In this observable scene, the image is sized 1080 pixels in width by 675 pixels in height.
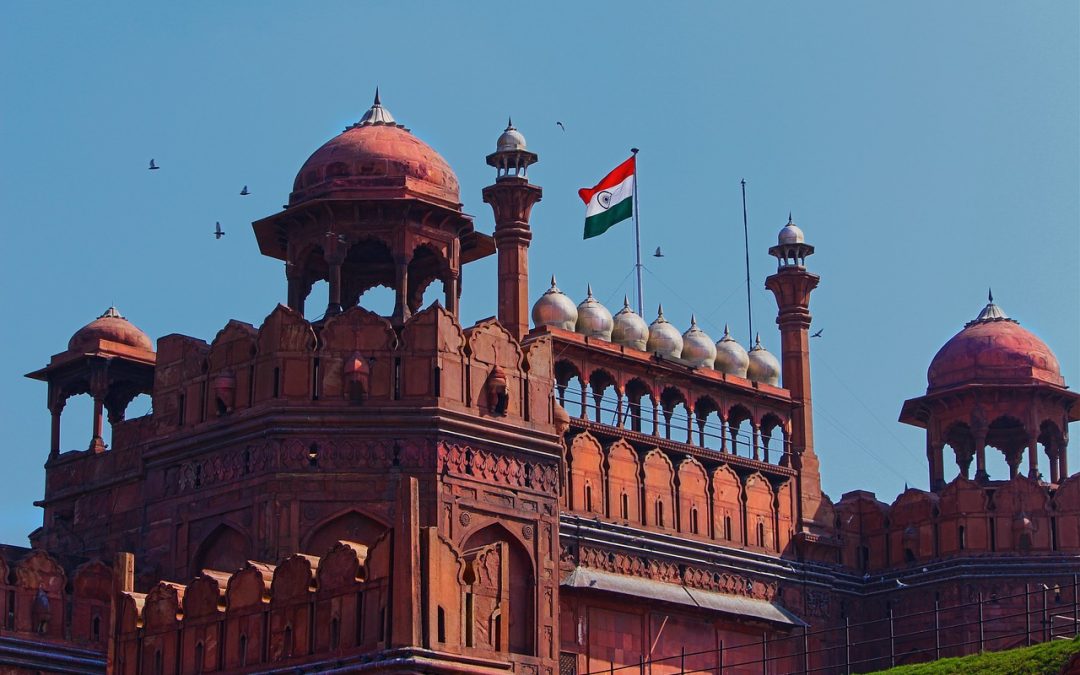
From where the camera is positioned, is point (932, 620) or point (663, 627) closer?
point (663, 627)

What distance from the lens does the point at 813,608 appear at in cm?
3966


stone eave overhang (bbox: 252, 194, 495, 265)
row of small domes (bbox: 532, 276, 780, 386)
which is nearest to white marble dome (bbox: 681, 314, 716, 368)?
row of small domes (bbox: 532, 276, 780, 386)

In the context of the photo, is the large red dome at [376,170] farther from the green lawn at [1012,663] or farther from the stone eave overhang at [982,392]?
the stone eave overhang at [982,392]

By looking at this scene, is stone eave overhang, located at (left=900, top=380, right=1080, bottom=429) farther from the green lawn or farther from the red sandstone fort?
the green lawn

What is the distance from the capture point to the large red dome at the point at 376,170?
31828mm

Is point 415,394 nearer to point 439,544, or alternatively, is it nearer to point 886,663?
point 439,544

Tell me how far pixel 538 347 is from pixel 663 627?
715cm

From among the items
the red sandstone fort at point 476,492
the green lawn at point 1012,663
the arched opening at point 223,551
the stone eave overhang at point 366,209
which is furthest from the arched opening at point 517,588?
the green lawn at point 1012,663

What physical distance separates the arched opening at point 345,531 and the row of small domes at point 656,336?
961cm

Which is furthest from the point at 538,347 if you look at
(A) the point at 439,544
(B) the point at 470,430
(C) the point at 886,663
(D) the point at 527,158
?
(C) the point at 886,663

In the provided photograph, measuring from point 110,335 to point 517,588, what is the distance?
9430 mm

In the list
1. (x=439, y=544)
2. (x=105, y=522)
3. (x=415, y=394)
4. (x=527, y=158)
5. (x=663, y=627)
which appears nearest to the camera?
(x=439, y=544)

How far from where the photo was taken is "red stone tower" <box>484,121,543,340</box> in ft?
126

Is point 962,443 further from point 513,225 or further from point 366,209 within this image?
point 366,209
